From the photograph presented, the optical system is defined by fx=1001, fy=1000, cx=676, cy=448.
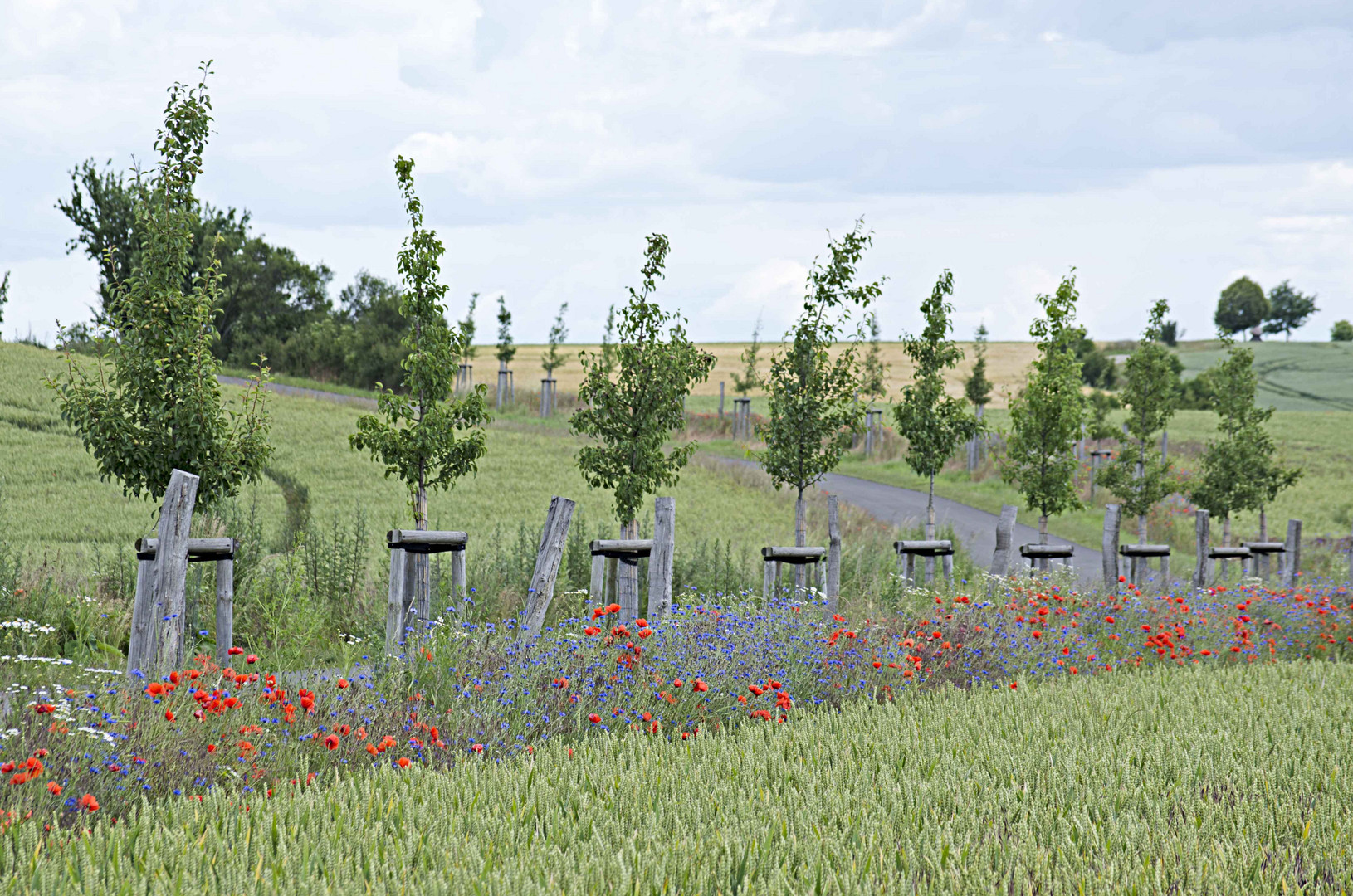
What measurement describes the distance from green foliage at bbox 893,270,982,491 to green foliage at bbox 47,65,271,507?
9.55 m

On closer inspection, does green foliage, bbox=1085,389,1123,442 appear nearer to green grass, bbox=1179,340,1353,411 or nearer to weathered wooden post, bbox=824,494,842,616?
weathered wooden post, bbox=824,494,842,616

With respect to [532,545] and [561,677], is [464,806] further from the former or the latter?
[532,545]

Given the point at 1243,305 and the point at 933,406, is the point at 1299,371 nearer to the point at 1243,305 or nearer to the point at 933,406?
the point at 1243,305

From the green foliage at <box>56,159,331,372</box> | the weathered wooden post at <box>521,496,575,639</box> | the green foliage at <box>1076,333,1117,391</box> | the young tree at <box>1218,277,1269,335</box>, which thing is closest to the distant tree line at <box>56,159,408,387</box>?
the green foliage at <box>56,159,331,372</box>

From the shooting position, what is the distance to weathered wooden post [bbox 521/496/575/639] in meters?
8.14

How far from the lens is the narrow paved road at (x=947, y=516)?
1953 cm

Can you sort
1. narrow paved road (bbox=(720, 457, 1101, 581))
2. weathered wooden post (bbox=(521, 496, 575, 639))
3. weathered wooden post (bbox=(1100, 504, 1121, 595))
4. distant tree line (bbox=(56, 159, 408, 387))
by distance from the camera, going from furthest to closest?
distant tree line (bbox=(56, 159, 408, 387))
narrow paved road (bbox=(720, 457, 1101, 581))
weathered wooden post (bbox=(1100, 504, 1121, 595))
weathered wooden post (bbox=(521, 496, 575, 639))

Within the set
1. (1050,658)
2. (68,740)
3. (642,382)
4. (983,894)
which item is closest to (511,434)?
(642,382)

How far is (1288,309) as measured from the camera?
9662cm

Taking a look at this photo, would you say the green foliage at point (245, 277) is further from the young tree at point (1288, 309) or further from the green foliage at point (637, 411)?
the young tree at point (1288, 309)

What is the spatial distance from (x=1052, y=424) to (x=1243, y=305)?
91357mm

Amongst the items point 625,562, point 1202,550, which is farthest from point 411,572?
point 1202,550

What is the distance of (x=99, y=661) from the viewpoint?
750 cm

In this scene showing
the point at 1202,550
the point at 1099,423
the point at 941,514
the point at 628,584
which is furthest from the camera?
the point at 941,514
